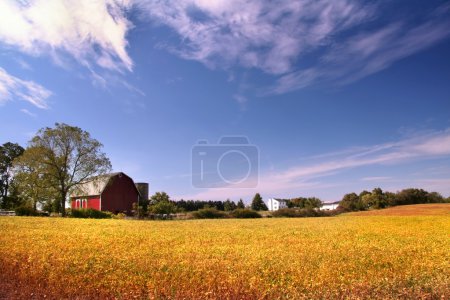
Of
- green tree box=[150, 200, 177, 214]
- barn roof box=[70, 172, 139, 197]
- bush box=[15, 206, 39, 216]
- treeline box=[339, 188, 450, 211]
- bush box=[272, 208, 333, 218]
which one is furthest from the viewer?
treeline box=[339, 188, 450, 211]

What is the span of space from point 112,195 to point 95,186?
9095 mm

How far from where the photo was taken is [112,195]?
71812 mm

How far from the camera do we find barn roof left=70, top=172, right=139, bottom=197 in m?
59.8

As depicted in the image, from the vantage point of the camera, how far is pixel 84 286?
925 centimetres

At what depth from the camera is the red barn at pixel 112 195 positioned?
69.7 meters

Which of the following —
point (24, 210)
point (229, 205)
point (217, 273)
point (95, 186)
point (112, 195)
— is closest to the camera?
point (217, 273)

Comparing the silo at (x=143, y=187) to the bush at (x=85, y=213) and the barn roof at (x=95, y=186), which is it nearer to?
the barn roof at (x=95, y=186)

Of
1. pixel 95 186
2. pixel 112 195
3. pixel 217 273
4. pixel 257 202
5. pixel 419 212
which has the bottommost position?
pixel 217 273

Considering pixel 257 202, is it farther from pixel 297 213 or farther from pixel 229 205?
pixel 297 213

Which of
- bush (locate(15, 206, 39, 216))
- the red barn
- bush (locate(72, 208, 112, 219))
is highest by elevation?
the red barn

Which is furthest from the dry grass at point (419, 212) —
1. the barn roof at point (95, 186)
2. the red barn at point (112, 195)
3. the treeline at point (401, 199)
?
the barn roof at point (95, 186)

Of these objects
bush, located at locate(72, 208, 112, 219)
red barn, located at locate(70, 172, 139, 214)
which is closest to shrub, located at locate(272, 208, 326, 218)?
red barn, located at locate(70, 172, 139, 214)

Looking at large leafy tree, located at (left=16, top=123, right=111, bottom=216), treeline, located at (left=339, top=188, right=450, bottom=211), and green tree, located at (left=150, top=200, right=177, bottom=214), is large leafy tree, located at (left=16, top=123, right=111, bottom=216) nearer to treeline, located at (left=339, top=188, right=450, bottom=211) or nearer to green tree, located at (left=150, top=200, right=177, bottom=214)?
green tree, located at (left=150, top=200, right=177, bottom=214)

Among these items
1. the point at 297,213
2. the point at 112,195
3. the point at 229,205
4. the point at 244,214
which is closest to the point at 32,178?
the point at 112,195
